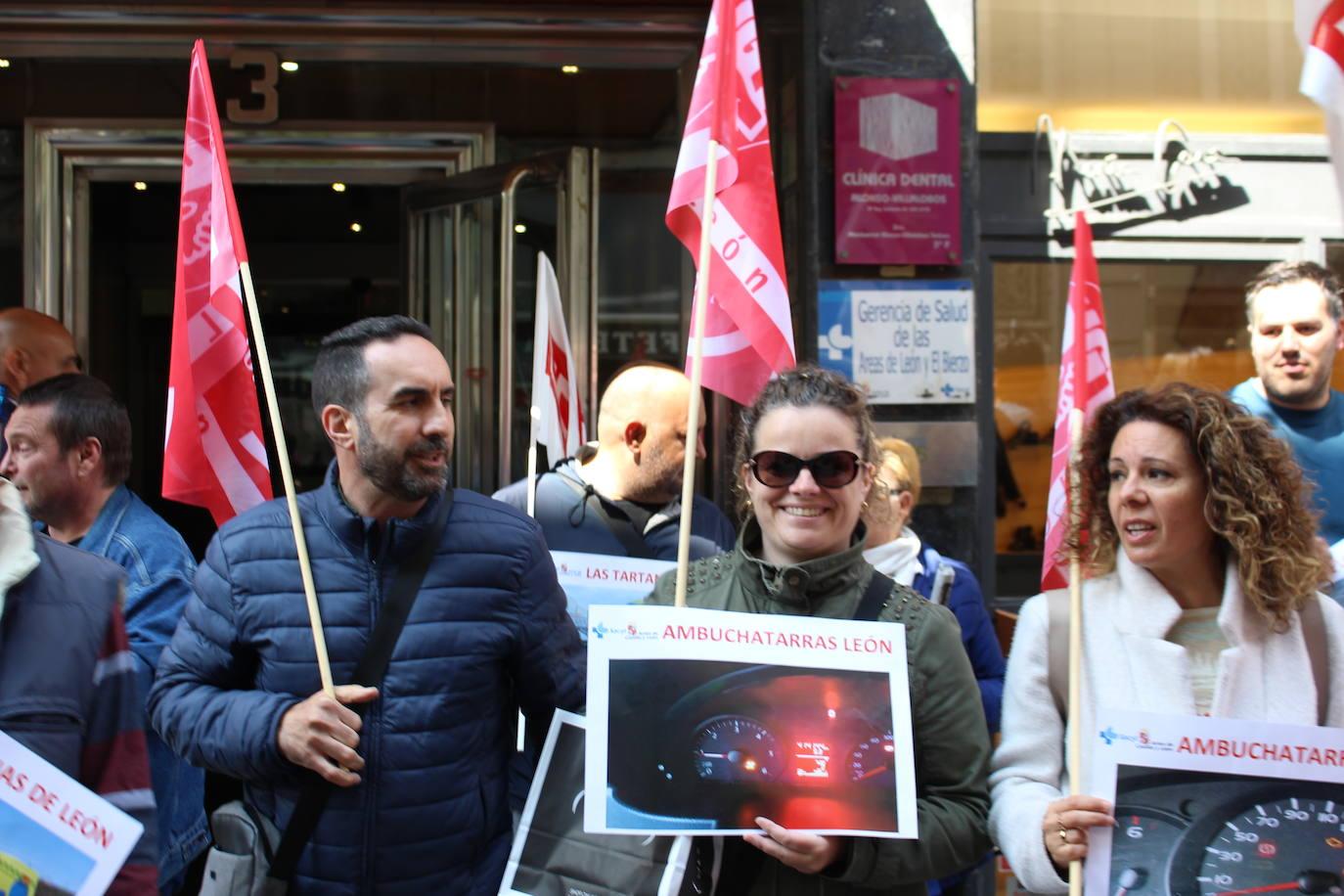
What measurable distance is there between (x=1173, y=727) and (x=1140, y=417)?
677 millimetres

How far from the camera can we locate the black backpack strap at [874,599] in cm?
253

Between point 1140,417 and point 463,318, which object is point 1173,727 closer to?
point 1140,417

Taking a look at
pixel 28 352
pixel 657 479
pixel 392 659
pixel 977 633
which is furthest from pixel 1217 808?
pixel 28 352

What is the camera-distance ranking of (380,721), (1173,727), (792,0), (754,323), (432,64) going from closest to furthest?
(1173,727)
(380,721)
(754,323)
(792,0)
(432,64)

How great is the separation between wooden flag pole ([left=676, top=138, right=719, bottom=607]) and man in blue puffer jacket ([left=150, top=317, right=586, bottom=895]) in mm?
326

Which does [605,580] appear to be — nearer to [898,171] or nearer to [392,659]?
[392,659]

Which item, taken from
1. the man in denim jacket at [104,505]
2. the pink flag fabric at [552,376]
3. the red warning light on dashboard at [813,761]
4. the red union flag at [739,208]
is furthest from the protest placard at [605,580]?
the red warning light on dashboard at [813,761]

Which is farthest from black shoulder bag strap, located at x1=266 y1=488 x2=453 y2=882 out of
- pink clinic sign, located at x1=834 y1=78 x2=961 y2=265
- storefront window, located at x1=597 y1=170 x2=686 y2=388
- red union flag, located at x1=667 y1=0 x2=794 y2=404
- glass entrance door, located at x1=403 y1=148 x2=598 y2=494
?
storefront window, located at x1=597 y1=170 x2=686 y2=388

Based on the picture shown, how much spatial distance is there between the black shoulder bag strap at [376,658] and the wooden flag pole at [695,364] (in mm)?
493

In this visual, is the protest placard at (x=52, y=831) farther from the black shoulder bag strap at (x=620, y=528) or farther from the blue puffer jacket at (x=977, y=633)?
the blue puffer jacket at (x=977, y=633)

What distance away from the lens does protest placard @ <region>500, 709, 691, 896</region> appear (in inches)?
94.3

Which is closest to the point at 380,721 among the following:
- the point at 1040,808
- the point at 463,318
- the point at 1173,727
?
the point at 1040,808

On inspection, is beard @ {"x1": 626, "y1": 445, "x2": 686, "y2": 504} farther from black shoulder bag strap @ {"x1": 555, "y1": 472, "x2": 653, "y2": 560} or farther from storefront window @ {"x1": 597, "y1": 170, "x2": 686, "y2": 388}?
storefront window @ {"x1": 597, "y1": 170, "x2": 686, "y2": 388}

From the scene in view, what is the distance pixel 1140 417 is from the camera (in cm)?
271
